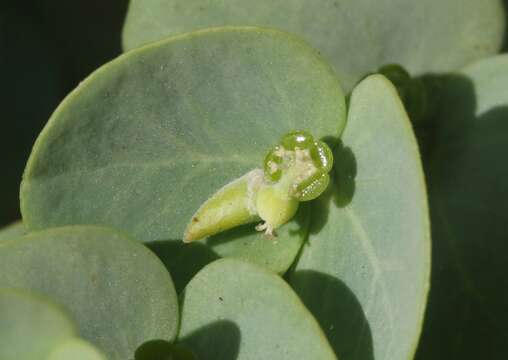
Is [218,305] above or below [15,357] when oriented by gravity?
below

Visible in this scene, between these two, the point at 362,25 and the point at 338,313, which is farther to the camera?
the point at 362,25

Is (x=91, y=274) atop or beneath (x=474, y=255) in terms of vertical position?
atop

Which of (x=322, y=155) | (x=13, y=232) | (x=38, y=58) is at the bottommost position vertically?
(x=13, y=232)

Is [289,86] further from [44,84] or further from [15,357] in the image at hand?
[44,84]

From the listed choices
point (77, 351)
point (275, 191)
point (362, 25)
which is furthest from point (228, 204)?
point (362, 25)

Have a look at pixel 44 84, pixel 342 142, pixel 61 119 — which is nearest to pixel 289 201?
pixel 342 142

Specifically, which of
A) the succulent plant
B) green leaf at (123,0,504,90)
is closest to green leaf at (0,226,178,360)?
the succulent plant

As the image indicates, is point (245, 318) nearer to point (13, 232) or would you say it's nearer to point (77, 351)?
point (77, 351)
